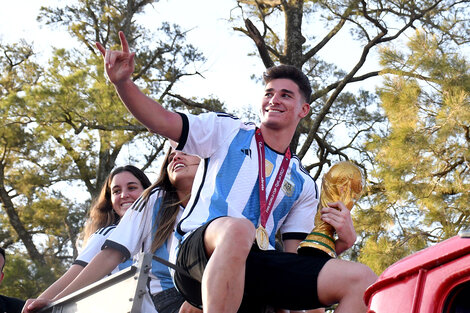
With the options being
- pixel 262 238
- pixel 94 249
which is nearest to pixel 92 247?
pixel 94 249

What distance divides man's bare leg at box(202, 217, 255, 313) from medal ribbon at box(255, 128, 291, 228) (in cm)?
44

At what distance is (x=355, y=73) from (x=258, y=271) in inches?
414

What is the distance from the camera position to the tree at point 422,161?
8945 millimetres

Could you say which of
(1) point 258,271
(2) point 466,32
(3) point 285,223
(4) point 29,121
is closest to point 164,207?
(3) point 285,223

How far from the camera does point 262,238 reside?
302 centimetres

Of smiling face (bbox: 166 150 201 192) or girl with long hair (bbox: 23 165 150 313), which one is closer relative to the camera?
smiling face (bbox: 166 150 201 192)

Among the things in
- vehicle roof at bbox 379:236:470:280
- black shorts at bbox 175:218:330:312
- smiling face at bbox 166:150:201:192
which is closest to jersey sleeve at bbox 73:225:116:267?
smiling face at bbox 166:150:201:192

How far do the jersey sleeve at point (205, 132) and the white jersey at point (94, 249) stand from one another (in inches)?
64.9

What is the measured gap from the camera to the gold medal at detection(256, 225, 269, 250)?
2979 mm

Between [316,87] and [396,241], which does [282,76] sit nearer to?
[396,241]

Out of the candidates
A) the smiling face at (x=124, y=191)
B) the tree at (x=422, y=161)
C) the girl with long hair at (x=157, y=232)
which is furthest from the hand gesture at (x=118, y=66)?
the tree at (x=422, y=161)

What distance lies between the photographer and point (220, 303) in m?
2.53

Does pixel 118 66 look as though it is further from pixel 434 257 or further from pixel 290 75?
pixel 434 257

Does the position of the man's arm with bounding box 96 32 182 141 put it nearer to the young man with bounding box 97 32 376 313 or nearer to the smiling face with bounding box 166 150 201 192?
the young man with bounding box 97 32 376 313
